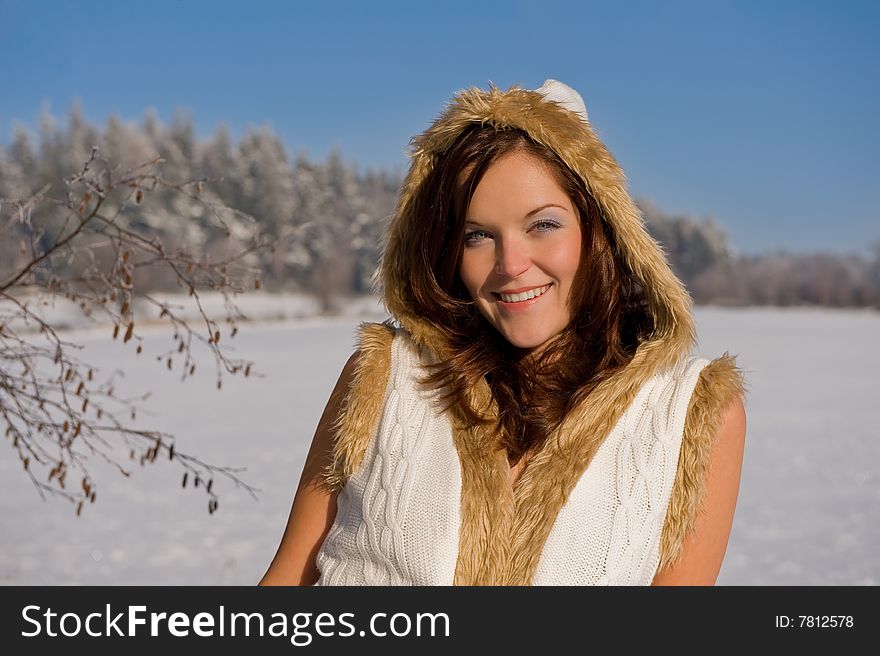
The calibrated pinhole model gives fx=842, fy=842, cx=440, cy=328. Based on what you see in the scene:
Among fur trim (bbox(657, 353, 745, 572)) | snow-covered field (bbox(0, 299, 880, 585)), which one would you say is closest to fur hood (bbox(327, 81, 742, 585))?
fur trim (bbox(657, 353, 745, 572))

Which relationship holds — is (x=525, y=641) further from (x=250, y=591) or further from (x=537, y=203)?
(x=537, y=203)

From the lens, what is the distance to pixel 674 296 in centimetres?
171

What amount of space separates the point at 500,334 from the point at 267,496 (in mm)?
5391

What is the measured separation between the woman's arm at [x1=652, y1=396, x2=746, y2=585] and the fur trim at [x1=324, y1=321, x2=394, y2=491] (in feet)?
2.09

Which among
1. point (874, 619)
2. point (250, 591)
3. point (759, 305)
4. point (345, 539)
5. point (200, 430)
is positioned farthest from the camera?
point (759, 305)

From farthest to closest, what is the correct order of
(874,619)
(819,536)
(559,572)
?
(819,536), (874,619), (559,572)

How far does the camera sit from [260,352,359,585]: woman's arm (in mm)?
1762

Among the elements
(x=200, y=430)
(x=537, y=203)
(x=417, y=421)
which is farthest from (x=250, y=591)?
(x=200, y=430)

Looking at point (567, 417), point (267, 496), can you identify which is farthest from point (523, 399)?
point (267, 496)

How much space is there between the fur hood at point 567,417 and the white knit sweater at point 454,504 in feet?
0.08

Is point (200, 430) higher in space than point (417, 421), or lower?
higher

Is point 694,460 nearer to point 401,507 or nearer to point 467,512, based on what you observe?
point 467,512

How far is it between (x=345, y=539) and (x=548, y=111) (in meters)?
0.95

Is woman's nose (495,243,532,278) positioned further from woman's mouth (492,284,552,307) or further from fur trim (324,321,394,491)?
fur trim (324,321,394,491)
